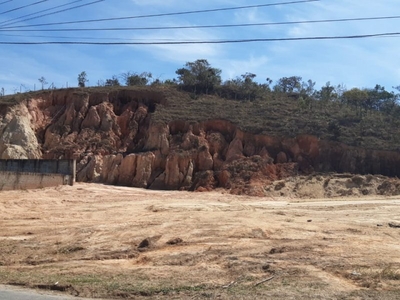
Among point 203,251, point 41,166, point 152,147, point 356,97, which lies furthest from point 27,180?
point 356,97

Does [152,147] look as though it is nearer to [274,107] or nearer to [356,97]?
[274,107]

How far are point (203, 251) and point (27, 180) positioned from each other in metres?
22.6

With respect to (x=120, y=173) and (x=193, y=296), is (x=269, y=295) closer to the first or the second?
(x=193, y=296)

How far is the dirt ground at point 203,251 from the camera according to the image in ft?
35.4

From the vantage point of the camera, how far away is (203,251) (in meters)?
14.8

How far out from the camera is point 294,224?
65.7 feet

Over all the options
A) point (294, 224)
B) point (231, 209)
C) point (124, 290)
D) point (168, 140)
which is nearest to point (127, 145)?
point (168, 140)

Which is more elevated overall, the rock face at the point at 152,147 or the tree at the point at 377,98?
the tree at the point at 377,98

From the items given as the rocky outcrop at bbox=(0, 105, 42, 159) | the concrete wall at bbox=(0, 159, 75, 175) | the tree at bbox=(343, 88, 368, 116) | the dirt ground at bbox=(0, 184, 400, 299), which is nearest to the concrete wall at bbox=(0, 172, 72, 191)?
the concrete wall at bbox=(0, 159, 75, 175)

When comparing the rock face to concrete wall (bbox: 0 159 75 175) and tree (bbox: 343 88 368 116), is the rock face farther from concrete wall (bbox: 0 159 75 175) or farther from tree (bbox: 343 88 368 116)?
tree (bbox: 343 88 368 116)

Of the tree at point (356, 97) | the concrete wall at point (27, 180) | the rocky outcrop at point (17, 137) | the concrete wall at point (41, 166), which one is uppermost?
the tree at point (356, 97)

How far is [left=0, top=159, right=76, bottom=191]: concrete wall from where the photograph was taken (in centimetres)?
3378

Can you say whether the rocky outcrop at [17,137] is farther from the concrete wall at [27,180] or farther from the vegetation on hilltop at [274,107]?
the concrete wall at [27,180]

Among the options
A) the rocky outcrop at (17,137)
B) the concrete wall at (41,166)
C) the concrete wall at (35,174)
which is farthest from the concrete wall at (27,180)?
the rocky outcrop at (17,137)
